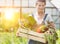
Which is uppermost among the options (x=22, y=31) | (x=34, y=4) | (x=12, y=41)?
(x=34, y=4)

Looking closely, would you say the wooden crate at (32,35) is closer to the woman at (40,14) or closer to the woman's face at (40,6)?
the woman at (40,14)

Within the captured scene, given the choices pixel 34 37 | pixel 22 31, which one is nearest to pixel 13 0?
pixel 22 31

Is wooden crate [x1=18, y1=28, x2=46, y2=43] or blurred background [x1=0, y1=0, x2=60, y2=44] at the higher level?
blurred background [x1=0, y1=0, x2=60, y2=44]

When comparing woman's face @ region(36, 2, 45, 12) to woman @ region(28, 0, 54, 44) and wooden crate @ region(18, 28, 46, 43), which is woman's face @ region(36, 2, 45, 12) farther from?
wooden crate @ region(18, 28, 46, 43)

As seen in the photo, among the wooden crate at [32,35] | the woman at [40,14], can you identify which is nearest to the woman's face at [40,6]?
the woman at [40,14]

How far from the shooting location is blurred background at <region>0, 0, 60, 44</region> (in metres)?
1.35

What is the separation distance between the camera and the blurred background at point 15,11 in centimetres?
135

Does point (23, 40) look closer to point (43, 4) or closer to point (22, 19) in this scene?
point (22, 19)

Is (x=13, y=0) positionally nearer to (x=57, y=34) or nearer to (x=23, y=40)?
(x=23, y=40)

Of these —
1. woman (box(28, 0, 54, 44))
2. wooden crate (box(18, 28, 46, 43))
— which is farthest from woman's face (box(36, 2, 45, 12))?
wooden crate (box(18, 28, 46, 43))

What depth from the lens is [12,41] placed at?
4.43 ft

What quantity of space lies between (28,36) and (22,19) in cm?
19

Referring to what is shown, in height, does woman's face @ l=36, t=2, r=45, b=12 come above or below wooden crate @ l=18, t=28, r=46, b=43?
above

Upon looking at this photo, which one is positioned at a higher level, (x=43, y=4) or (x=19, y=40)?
(x=43, y=4)
